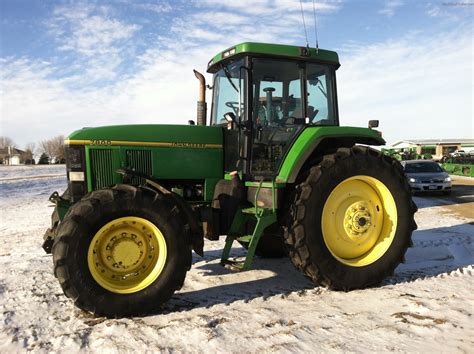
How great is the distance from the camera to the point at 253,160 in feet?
15.6

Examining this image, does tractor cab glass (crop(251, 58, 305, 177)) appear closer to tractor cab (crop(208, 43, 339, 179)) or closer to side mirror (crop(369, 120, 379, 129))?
tractor cab (crop(208, 43, 339, 179))

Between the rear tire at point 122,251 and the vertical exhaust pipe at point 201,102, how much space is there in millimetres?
1471

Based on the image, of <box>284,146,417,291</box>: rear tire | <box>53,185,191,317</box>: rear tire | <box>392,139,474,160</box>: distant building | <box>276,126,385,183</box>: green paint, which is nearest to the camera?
<box>53,185,191,317</box>: rear tire

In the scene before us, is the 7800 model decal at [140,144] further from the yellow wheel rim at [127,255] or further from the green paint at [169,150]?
the yellow wheel rim at [127,255]

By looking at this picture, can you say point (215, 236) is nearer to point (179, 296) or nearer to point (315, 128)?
point (179, 296)

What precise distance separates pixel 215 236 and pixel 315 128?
1638 mm

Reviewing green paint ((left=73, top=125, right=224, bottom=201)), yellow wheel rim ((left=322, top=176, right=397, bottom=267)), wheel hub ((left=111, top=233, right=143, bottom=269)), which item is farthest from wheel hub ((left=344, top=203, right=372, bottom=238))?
wheel hub ((left=111, top=233, right=143, bottom=269))

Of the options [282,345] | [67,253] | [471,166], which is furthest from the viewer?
[471,166]

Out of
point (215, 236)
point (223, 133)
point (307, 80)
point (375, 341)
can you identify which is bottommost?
point (375, 341)

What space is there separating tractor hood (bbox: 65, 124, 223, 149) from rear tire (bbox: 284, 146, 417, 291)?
117cm

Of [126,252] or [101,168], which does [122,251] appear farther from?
[101,168]

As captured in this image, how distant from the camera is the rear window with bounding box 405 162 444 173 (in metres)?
16.5

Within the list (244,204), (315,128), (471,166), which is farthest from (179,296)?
(471,166)

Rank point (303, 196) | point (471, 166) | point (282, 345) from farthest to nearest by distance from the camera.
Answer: point (471, 166) < point (303, 196) < point (282, 345)
